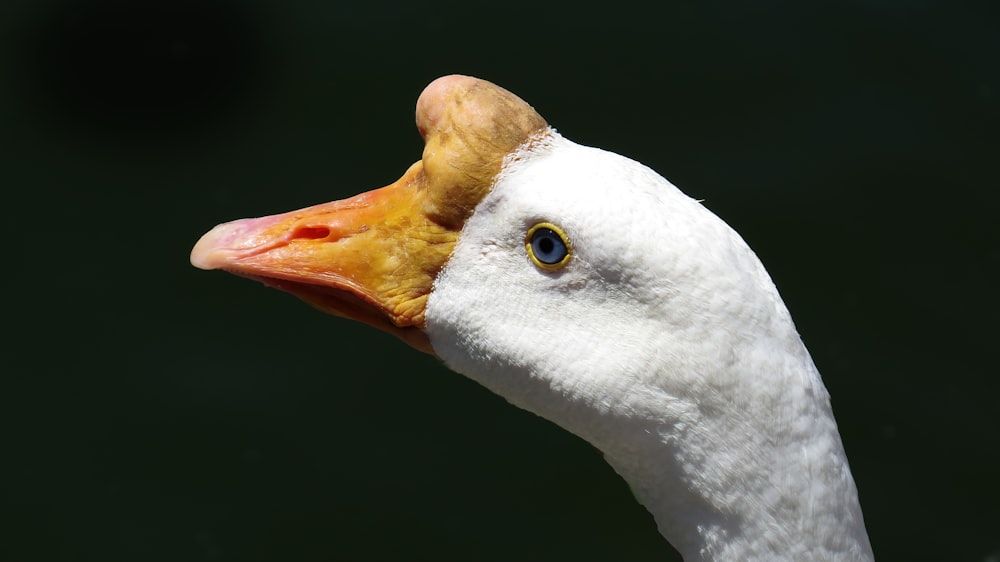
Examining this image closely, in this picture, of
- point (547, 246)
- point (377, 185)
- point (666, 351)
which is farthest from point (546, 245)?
point (377, 185)

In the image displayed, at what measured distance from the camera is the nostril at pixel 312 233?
3.57 meters

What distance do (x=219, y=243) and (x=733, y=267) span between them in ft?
5.00

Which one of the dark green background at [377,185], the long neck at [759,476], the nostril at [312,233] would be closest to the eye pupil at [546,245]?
the long neck at [759,476]

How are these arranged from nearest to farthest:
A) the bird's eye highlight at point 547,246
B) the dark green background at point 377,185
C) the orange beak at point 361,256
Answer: the bird's eye highlight at point 547,246 → the orange beak at point 361,256 → the dark green background at point 377,185

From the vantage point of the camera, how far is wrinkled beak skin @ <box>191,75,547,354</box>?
3352mm

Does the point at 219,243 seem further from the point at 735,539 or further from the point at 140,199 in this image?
the point at 140,199

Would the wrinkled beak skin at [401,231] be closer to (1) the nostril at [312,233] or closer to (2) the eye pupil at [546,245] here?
(1) the nostril at [312,233]

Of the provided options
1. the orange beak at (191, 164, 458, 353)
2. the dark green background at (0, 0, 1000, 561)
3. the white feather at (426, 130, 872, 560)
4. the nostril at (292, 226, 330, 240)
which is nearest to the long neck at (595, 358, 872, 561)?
the white feather at (426, 130, 872, 560)

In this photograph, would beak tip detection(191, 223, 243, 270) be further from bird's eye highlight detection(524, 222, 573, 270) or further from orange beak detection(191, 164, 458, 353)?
bird's eye highlight detection(524, 222, 573, 270)

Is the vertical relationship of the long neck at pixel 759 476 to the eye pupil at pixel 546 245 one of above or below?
below

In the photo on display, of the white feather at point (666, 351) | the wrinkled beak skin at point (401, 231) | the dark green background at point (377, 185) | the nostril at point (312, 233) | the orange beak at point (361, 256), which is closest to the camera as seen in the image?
the white feather at point (666, 351)

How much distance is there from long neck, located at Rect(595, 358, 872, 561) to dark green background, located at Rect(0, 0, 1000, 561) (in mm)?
2998

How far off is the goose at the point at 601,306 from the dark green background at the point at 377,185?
2.88 metres

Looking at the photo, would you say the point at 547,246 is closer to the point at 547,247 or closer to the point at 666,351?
the point at 547,247
